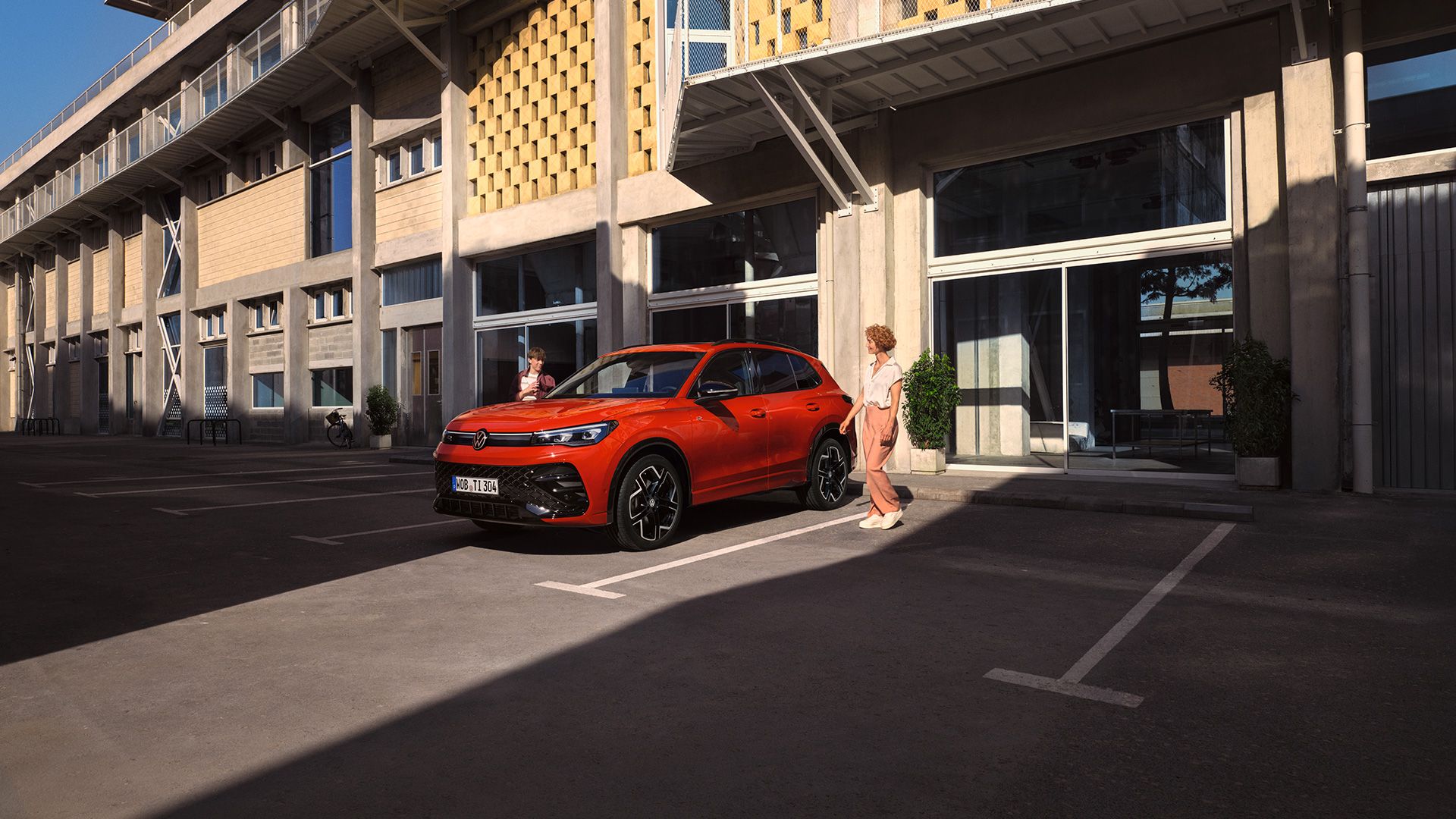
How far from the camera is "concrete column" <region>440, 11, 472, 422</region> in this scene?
70.6ft

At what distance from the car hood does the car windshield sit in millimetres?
255

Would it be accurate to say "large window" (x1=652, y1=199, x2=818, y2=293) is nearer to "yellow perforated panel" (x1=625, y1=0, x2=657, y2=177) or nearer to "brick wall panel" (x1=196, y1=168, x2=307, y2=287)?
"yellow perforated panel" (x1=625, y1=0, x2=657, y2=177)

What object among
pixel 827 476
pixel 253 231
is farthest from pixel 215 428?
pixel 827 476

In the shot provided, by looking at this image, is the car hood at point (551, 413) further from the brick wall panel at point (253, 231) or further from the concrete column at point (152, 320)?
the concrete column at point (152, 320)

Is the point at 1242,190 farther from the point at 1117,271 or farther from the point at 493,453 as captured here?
the point at 493,453

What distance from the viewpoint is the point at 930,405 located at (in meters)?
13.0

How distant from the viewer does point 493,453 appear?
7457 mm

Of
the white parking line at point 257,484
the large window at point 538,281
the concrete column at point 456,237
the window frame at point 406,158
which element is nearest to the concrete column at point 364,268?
the window frame at point 406,158

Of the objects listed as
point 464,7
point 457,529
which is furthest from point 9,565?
point 464,7

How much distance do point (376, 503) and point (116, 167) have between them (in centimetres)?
3052

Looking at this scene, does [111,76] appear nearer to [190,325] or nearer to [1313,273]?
[190,325]

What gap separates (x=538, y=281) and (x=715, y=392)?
13.1 metres

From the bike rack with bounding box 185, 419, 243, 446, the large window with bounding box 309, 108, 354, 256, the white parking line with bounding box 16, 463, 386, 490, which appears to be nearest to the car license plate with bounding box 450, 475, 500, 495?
the white parking line with bounding box 16, 463, 386, 490

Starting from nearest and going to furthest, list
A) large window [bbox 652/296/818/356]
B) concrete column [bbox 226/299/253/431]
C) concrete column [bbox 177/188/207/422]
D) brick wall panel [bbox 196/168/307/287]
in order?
large window [bbox 652/296/818/356] → brick wall panel [bbox 196/168/307/287] → concrete column [bbox 226/299/253/431] → concrete column [bbox 177/188/207/422]
